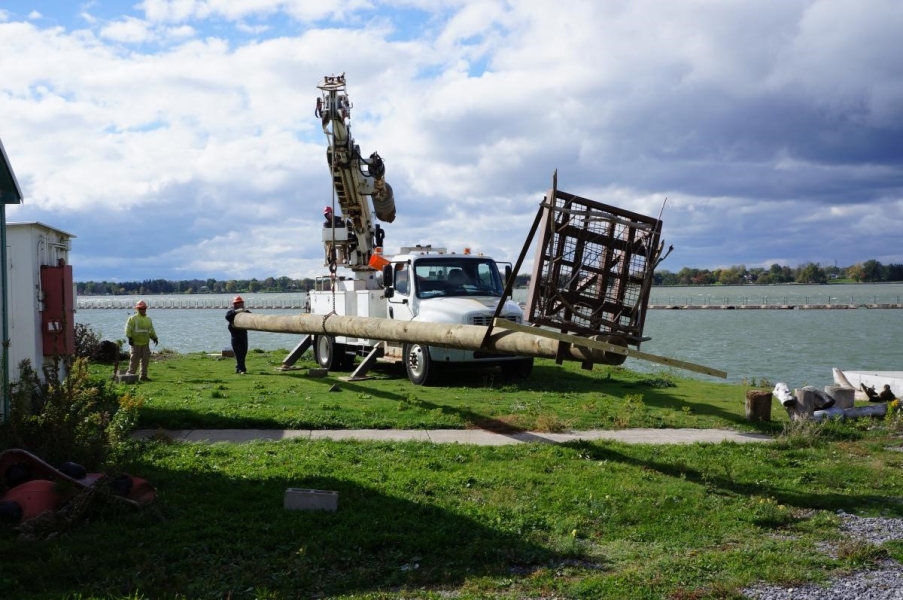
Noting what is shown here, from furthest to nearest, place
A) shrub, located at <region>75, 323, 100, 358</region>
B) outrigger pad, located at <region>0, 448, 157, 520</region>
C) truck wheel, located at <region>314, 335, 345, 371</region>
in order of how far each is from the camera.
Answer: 1. shrub, located at <region>75, 323, 100, 358</region>
2. truck wheel, located at <region>314, 335, 345, 371</region>
3. outrigger pad, located at <region>0, 448, 157, 520</region>

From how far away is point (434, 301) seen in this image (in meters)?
17.2

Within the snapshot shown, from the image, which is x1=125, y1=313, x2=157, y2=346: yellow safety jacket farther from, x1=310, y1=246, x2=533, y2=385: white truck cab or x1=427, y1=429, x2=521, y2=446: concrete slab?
x1=427, y1=429, x2=521, y2=446: concrete slab

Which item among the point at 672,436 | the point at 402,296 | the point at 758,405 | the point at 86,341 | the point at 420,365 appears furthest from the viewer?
the point at 86,341

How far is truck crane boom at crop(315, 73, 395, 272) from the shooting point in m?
21.0

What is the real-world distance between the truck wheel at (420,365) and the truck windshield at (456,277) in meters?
1.16

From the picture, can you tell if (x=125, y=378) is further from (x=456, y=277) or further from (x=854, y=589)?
(x=854, y=589)

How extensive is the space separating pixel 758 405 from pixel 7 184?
10.8 meters

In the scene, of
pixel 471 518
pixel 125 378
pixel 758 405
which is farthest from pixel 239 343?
pixel 471 518

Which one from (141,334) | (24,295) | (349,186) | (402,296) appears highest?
(349,186)

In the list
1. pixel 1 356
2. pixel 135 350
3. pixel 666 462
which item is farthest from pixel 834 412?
pixel 135 350

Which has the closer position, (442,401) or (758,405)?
(758,405)

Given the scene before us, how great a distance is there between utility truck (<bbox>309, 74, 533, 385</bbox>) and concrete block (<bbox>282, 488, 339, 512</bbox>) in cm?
723

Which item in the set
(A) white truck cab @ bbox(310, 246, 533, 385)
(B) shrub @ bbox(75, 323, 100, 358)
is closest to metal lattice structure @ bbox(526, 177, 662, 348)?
(A) white truck cab @ bbox(310, 246, 533, 385)

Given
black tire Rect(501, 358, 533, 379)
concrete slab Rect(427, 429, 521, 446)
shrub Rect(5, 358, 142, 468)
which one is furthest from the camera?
black tire Rect(501, 358, 533, 379)
